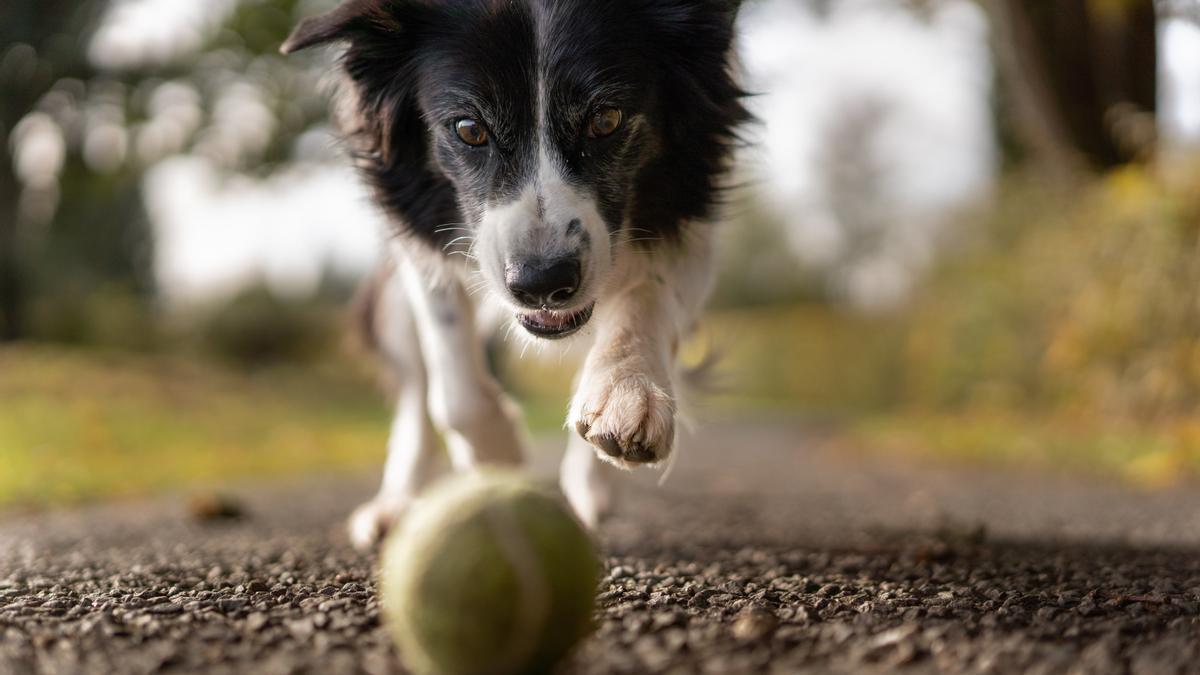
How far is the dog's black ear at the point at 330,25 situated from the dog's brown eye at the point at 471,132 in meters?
0.50

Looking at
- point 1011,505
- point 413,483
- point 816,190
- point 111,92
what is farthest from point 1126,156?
point 816,190

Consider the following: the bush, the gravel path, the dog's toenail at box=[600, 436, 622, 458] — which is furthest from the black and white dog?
the bush

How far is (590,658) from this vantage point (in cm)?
170

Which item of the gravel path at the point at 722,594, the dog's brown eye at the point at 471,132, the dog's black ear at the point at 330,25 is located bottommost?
the gravel path at the point at 722,594

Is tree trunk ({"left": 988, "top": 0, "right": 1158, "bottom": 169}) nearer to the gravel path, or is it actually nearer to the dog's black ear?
the gravel path

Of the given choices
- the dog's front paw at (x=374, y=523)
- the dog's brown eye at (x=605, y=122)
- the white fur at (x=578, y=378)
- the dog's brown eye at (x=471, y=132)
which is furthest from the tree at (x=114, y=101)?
the dog's brown eye at (x=605, y=122)

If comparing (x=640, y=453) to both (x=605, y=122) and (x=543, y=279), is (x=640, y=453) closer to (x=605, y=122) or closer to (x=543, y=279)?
(x=543, y=279)

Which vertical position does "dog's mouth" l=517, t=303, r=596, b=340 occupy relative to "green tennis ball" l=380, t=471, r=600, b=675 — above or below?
above

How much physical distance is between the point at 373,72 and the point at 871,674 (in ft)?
8.08

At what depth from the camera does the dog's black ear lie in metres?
2.86

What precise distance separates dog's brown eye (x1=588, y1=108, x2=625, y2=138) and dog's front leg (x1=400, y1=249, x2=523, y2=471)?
0.85 m

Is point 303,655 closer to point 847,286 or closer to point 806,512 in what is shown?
point 806,512

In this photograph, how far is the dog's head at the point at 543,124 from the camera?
257 centimetres

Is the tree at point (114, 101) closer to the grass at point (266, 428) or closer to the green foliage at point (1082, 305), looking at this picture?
the grass at point (266, 428)
